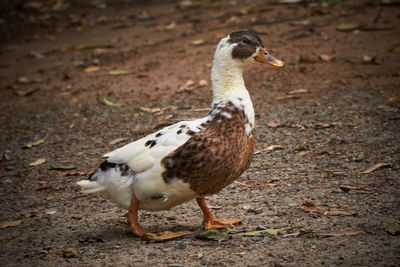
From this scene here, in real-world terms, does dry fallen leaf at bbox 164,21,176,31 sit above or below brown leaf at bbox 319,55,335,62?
above

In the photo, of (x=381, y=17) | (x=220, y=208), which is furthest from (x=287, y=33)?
(x=220, y=208)

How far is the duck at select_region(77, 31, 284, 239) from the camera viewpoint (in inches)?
139

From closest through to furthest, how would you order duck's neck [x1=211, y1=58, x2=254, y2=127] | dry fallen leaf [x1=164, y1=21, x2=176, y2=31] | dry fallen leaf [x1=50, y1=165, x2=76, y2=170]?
duck's neck [x1=211, y1=58, x2=254, y2=127]
dry fallen leaf [x1=50, y1=165, x2=76, y2=170]
dry fallen leaf [x1=164, y1=21, x2=176, y2=31]

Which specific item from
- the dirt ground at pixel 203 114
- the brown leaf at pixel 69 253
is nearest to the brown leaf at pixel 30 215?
the dirt ground at pixel 203 114

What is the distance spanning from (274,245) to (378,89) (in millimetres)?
3901

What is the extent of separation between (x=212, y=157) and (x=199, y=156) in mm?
91

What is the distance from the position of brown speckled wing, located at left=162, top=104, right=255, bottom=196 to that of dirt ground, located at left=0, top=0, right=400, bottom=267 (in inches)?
17.4

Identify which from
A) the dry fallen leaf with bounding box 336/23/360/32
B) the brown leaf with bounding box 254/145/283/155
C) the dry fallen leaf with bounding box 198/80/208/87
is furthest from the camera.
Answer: the dry fallen leaf with bounding box 336/23/360/32

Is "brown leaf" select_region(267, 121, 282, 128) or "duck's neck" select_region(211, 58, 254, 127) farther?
"brown leaf" select_region(267, 121, 282, 128)

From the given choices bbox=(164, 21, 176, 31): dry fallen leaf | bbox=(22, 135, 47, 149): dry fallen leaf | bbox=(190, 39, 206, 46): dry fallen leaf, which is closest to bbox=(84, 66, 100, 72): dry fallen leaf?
bbox=(190, 39, 206, 46): dry fallen leaf

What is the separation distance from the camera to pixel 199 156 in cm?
350

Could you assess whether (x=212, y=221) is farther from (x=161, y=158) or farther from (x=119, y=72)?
(x=119, y=72)

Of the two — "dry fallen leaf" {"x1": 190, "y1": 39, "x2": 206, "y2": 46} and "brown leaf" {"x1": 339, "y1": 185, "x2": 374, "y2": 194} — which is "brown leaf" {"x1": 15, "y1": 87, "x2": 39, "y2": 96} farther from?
"brown leaf" {"x1": 339, "y1": 185, "x2": 374, "y2": 194}

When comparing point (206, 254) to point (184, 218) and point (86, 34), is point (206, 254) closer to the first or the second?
point (184, 218)
